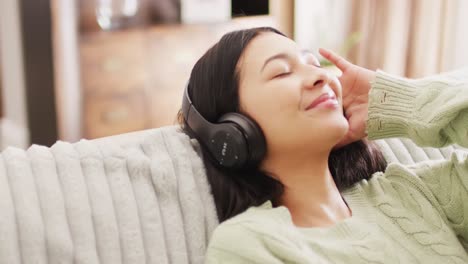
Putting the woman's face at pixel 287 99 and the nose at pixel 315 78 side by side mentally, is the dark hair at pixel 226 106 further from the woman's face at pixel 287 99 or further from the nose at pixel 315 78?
the nose at pixel 315 78

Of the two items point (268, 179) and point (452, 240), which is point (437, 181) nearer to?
point (452, 240)

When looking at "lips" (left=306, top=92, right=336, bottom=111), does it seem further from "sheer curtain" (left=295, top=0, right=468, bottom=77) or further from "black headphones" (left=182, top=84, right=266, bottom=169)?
"sheer curtain" (left=295, top=0, right=468, bottom=77)

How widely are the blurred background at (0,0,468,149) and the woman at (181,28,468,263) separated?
1984 mm

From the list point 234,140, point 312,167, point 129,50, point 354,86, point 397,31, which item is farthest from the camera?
point 397,31

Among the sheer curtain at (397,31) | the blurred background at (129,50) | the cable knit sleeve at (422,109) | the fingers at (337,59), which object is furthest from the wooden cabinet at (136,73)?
the cable knit sleeve at (422,109)

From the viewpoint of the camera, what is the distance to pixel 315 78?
124cm

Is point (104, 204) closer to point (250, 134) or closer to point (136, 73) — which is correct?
point (250, 134)

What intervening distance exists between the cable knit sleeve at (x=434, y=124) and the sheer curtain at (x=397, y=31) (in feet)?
7.19

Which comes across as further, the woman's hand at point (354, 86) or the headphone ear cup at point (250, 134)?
the woman's hand at point (354, 86)

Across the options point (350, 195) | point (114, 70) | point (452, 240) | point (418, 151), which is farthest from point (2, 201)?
point (114, 70)

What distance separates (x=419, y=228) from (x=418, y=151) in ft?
1.19

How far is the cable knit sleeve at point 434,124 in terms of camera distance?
52.2 inches

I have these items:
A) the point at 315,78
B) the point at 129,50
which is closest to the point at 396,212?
the point at 315,78

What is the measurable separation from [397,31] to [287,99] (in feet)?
8.69
